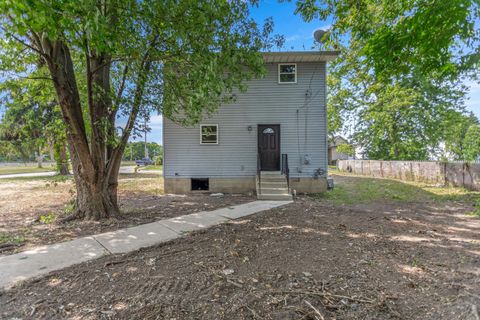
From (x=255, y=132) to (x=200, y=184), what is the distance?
329 centimetres

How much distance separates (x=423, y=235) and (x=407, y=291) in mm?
2570

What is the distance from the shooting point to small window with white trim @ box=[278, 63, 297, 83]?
973 cm

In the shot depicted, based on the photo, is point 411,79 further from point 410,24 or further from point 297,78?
point 410,24

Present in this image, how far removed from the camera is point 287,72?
32.1 ft

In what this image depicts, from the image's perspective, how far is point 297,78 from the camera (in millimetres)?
9695

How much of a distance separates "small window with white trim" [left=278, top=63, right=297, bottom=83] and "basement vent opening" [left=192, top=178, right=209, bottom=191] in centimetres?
529

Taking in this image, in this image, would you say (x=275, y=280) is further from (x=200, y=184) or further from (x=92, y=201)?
(x=200, y=184)

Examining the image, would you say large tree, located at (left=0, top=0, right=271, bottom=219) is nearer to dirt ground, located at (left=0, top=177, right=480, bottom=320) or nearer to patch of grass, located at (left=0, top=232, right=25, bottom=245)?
patch of grass, located at (left=0, top=232, right=25, bottom=245)

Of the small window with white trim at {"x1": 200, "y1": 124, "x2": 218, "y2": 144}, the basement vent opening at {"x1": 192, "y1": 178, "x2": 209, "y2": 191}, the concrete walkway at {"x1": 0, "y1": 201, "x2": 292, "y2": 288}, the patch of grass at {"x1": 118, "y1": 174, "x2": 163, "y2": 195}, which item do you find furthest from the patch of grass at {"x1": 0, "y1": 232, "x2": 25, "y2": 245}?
the small window with white trim at {"x1": 200, "y1": 124, "x2": 218, "y2": 144}

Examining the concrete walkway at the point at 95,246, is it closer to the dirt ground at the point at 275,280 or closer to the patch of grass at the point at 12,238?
the dirt ground at the point at 275,280

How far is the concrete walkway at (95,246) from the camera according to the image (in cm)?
313

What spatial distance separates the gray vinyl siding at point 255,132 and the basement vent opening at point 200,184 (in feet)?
1.18

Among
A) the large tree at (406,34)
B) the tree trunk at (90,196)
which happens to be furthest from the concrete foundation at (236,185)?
the large tree at (406,34)

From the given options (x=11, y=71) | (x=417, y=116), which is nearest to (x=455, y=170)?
(x=417, y=116)
